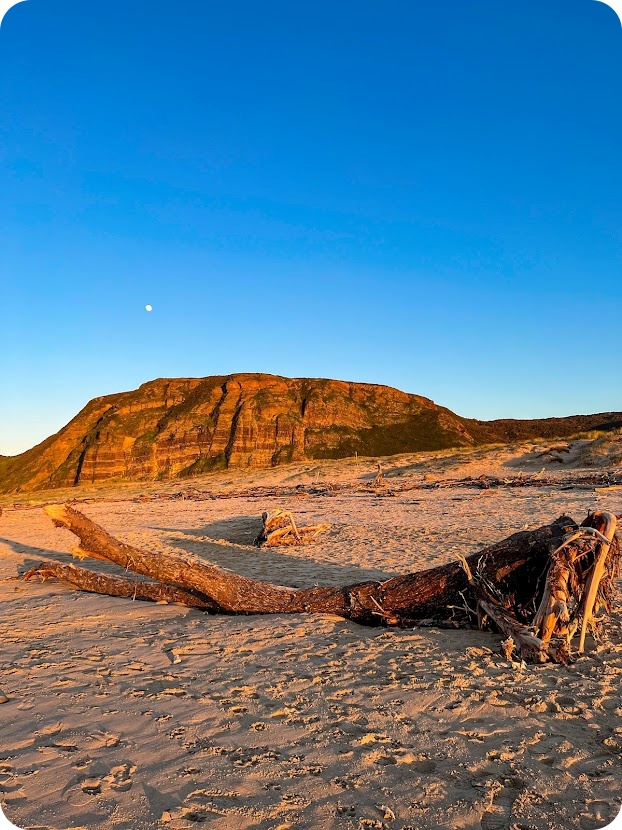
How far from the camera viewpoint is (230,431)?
265ft

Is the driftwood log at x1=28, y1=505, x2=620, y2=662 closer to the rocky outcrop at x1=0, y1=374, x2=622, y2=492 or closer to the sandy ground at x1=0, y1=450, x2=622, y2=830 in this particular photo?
the sandy ground at x1=0, y1=450, x2=622, y2=830

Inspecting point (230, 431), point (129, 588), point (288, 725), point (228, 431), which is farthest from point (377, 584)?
point (228, 431)

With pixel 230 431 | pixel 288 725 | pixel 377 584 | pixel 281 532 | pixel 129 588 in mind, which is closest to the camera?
pixel 288 725

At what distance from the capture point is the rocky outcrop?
260 feet

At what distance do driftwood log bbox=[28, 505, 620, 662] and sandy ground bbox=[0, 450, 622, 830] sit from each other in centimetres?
25

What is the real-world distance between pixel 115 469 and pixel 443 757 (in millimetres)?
82696

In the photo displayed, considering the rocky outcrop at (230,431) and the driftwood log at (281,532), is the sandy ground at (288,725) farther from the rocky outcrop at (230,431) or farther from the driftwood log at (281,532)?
the rocky outcrop at (230,431)

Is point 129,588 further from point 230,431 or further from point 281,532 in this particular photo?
point 230,431

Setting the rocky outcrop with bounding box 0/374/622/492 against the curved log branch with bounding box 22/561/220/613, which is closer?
the curved log branch with bounding box 22/561/220/613

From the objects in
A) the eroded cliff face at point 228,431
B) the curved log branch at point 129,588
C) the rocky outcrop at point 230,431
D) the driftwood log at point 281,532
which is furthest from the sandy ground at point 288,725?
the eroded cliff face at point 228,431

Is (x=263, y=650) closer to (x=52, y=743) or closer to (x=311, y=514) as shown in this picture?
(x=52, y=743)

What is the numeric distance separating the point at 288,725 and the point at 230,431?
77.7m

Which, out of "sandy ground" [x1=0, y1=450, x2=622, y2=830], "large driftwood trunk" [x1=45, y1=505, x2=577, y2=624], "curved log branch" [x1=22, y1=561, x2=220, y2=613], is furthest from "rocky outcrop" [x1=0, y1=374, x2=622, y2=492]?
"sandy ground" [x1=0, y1=450, x2=622, y2=830]

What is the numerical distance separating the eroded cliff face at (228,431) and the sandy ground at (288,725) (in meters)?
70.3
